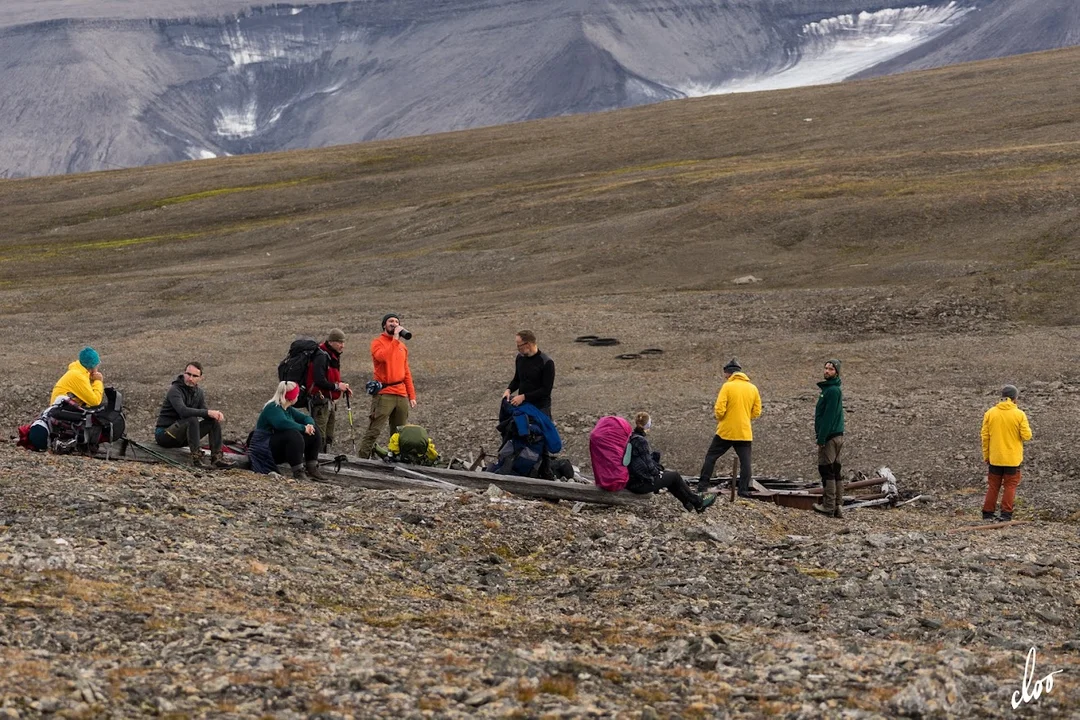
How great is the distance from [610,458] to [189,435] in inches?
213

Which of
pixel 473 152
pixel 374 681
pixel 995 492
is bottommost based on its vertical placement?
pixel 374 681

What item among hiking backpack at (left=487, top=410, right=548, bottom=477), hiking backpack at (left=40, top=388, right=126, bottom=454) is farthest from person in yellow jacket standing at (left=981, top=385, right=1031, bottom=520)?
hiking backpack at (left=40, top=388, right=126, bottom=454)

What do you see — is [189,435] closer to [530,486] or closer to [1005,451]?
[530,486]

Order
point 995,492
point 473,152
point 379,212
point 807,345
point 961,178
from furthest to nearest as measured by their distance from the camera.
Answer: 1. point 473,152
2. point 379,212
3. point 961,178
4. point 807,345
5. point 995,492

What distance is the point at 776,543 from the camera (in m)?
13.8

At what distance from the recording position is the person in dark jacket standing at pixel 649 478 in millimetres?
15258

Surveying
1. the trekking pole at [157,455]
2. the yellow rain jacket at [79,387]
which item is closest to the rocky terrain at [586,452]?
the trekking pole at [157,455]

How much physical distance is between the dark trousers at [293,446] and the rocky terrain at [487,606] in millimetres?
673

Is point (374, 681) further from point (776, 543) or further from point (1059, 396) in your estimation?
point (1059, 396)

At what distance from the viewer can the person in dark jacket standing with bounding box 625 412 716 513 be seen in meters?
15.3

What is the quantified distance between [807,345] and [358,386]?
10210 millimetres

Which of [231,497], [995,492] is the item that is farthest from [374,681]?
[995,492]

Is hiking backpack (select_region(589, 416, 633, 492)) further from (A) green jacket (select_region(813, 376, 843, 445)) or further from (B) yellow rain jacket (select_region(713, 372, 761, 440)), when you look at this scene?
(A) green jacket (select_region(813, 376, 843, 445))

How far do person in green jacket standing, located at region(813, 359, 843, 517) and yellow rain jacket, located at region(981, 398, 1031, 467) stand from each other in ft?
6.45
